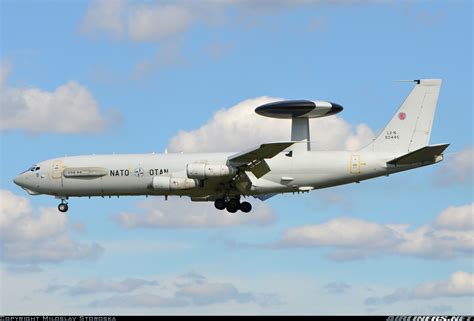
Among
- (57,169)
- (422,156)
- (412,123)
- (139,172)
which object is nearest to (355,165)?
(422,156)

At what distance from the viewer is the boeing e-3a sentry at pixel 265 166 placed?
2287 inches

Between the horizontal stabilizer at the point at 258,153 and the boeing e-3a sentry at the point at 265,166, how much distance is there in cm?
6

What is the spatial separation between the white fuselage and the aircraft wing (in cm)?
94

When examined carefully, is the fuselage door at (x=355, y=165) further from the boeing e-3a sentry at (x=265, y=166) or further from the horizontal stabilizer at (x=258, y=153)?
the horizontal stabilizer at (x=258, y=153)

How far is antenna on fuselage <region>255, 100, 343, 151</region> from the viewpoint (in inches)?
2290

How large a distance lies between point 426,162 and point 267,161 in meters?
9.21

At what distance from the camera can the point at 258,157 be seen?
188ft

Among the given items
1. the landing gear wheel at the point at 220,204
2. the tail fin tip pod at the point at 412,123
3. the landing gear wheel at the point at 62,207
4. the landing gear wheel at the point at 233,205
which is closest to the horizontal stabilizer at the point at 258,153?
the landing gear wheel at the point at 233,205

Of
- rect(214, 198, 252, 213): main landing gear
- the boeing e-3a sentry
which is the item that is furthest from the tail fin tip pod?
rect(214, 198, 252, 213): main landing gear

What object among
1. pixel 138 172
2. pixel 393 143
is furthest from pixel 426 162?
pixel 138 172

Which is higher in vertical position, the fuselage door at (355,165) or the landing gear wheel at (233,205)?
the fuselage door at (355,165)

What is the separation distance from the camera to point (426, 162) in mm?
57719

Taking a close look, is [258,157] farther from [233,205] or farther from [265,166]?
[233,205]

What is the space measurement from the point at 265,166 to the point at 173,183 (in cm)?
551
